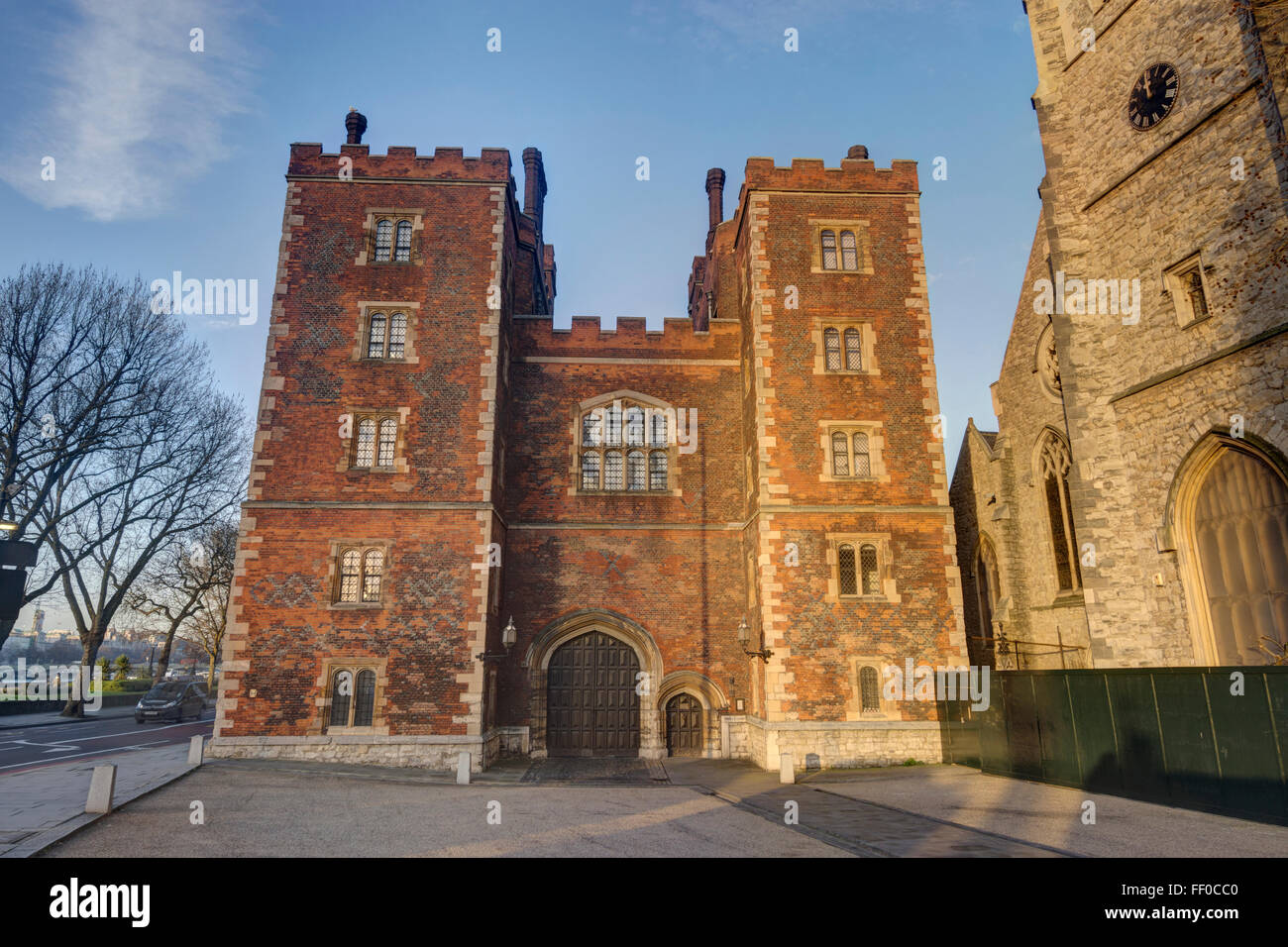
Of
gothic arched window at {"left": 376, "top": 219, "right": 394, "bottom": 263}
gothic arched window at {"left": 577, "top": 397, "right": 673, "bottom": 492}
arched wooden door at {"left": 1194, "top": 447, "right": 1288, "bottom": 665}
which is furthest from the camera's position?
gothic arched window at {"left": 577, "top": 397, "right": 673, "bottom": 492}

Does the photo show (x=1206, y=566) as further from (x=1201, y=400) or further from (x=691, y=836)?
(x=691, y=836)

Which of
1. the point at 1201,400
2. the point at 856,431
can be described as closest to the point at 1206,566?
the point at 1201,400

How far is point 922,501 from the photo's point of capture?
20.1 meters

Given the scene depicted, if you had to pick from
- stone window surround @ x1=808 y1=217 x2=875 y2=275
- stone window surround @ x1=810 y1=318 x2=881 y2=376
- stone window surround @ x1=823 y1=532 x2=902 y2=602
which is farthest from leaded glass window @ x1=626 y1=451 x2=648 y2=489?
stone window surround @ x1=808 y1=217 x2=875 y2=275

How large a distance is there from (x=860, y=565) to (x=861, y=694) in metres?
3.30

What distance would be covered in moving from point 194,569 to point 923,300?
39556mm

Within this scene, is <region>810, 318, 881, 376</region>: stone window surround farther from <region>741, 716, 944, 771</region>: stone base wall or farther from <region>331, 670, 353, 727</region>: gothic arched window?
<region>331, 670, 353, 727</region>: gothic arched window

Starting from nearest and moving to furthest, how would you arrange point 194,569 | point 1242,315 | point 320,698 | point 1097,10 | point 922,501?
point 1242,315
point 1097,10
point 320,698
point 922,501
point 194,569

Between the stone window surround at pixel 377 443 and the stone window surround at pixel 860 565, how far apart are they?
11.4m

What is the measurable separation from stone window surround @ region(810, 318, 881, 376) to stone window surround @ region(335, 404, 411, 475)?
1149 centimetres

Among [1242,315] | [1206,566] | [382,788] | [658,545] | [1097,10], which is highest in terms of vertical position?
[1097,10]

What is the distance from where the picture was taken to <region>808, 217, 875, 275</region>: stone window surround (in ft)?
71.6

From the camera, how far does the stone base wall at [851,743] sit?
1820 cm

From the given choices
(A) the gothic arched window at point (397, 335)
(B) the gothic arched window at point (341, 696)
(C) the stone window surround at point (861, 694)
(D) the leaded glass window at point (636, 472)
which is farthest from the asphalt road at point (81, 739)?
(C) the stone window surround at point (861, 694)
